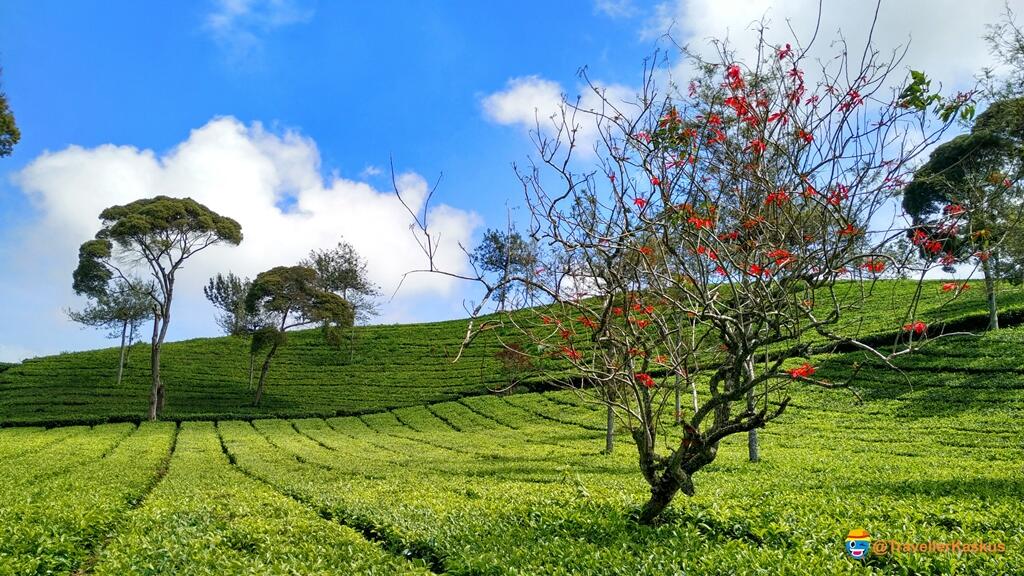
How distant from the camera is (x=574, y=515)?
850cm

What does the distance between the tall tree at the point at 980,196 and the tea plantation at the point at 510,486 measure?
3531 millimetres

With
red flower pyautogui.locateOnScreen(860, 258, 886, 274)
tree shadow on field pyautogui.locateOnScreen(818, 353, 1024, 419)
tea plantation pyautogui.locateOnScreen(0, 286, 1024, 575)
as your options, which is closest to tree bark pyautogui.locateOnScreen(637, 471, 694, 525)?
tea plantation pyautogui.locateOnScreen(0, 286, 1024, 575)

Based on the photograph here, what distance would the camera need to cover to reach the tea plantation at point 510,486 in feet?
23.4

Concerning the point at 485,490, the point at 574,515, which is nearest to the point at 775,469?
the point at 485,490

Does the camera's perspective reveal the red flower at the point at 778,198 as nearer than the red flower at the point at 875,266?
Yes

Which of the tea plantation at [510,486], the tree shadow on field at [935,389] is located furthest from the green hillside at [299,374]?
the tree shadow on field at [935,389]

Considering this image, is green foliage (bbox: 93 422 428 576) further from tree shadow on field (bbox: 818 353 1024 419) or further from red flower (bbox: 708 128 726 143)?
tree shadow on field (bbox: 818 353 1024 419)

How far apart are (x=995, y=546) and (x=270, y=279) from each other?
40044 millimetres

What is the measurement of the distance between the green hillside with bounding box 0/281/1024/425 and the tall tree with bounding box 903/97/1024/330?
23.3 ft

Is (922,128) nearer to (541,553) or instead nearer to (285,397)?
(541,553)

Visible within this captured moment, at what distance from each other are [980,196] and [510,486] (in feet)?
31.0

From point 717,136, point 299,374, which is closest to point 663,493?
point 717,136

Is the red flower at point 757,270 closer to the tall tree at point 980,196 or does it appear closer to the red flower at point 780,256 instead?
the red flower at point 780,256

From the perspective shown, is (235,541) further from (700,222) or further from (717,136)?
(717,136)
